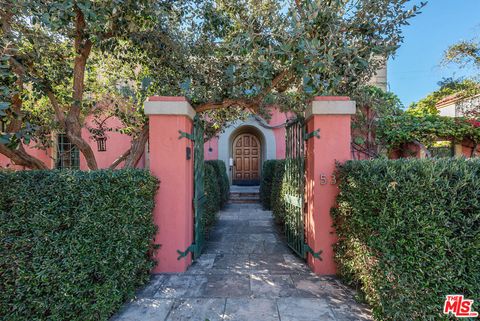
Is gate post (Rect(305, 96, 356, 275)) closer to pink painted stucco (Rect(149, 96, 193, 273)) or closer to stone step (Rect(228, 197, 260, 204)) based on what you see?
pink painted stucco (Rect(149, 96, 193, 273))

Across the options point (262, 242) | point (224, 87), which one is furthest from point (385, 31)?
point (262, 242)

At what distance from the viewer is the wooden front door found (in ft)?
37.2

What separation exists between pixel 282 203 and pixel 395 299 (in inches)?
118

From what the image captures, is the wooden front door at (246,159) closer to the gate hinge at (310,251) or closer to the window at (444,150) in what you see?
the window at (444,150)

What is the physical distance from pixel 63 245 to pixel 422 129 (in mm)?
8685

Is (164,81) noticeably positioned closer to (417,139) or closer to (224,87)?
(224,87)

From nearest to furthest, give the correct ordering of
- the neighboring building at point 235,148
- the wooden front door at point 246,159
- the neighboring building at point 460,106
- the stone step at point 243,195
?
the neighboring building at point 460,106 → the neighboring building at point 235,148 → the stone step at point 243,195 → the wooden front door at point 246,159

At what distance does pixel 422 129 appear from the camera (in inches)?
268

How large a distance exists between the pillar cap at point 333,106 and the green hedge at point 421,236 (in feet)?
3.58

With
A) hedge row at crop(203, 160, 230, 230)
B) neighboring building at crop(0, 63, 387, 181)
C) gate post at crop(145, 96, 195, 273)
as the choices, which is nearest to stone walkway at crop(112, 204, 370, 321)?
gate post at crop(145, 96, 195, 273)

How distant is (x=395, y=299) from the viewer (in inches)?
80.2

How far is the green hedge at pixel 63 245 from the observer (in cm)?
204

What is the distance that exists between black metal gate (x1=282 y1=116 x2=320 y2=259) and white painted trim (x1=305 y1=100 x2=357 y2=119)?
319 mm

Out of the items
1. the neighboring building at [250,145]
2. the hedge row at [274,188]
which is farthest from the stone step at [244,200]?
the neighboring building at [250,145]
